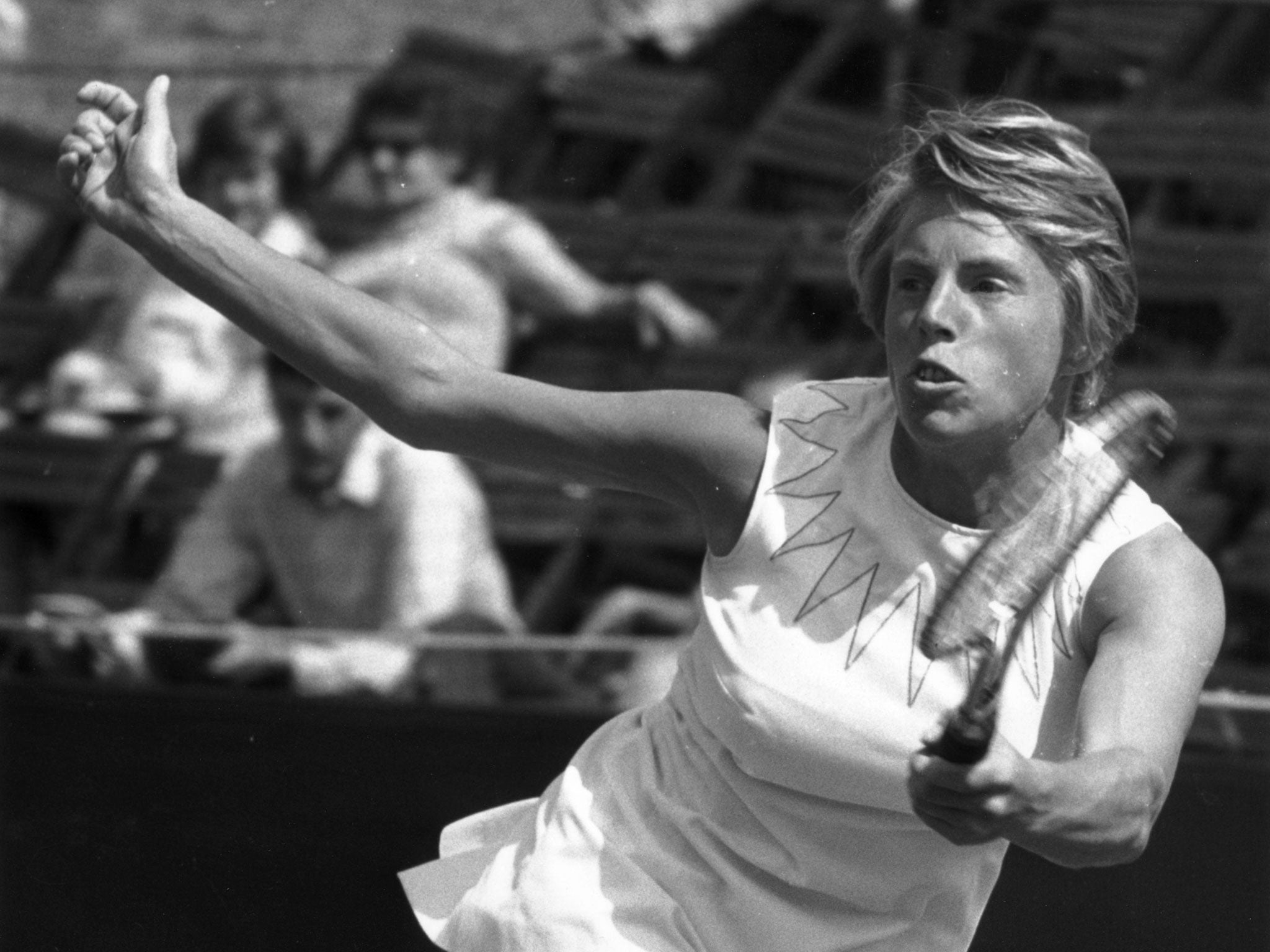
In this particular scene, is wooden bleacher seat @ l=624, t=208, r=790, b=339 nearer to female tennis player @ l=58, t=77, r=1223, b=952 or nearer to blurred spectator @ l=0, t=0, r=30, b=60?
blurred spectator @ l=0, t=0, r=30, b=60

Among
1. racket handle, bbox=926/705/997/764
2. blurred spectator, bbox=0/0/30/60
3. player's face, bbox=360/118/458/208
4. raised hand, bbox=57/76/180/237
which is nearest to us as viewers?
racket handle, bbox=926/705/997/764

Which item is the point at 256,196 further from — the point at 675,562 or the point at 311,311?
the point at 311,311

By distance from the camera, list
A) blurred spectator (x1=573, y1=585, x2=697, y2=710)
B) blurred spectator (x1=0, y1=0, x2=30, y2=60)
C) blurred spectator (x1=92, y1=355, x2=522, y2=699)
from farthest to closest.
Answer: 1. blurred spectator (x1=0, y1=0, x2=30, y2=60)
2. blurred spectator (x1=92, y1=355, x2=522, y2=699)
3. blurred spectator (x1=573, y1=585, x2=697, y2=710)

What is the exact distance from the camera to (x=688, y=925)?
1.81 m

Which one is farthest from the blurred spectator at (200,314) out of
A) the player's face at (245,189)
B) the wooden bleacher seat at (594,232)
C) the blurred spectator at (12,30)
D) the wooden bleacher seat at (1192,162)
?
the wooden bleacher seat at (1192,162)

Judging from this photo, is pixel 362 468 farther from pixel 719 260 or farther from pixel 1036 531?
pixel 1036 531

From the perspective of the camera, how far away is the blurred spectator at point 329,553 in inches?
143

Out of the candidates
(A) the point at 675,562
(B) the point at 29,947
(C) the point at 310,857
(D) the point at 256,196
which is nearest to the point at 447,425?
(C) the point at 310,857

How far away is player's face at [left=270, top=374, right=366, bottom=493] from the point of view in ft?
12.7

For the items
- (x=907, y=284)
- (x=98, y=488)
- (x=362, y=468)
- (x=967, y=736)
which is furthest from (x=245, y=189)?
(x=967, y=736)

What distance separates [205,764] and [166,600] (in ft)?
2.42

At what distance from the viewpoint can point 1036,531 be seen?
68.0 inches

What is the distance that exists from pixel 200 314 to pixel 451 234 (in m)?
0.61

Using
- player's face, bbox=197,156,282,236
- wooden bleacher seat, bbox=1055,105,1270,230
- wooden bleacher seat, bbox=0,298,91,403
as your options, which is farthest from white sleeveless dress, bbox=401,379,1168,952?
wooden bleacher seat, bbox=0,298,91,403
